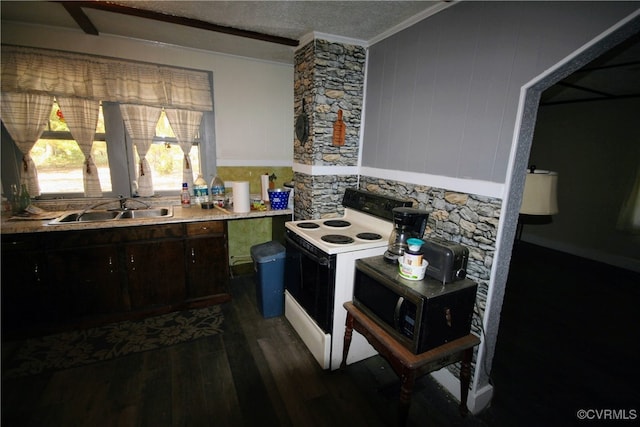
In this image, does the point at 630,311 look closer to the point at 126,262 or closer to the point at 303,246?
the point at 303,246

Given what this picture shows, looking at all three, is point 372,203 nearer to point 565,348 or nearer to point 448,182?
point 448,182

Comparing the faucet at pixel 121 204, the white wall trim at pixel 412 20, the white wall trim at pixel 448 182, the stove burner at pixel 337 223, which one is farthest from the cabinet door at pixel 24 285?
the white wall trim at pixel 412 20

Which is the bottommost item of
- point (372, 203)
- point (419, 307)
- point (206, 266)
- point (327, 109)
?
point (206, 266)

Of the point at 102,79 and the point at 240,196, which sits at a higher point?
the point at 102,79

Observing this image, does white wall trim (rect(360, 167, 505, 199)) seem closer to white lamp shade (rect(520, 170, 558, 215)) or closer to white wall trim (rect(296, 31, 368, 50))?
white lamp shade (rect(520, 170, 558, 215))

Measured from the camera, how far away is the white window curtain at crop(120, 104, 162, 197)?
2891 mm

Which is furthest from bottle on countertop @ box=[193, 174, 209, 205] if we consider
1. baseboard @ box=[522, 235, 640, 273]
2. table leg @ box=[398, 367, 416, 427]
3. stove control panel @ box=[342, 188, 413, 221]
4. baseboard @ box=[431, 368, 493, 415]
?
baseboard @ box=[522, 235, 640, 273]

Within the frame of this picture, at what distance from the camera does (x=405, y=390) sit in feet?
4.74

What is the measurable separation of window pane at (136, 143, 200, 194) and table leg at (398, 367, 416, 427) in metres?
2.95

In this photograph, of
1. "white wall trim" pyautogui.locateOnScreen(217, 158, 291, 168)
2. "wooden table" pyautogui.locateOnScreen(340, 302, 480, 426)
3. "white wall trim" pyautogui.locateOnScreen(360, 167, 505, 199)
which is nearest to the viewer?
"wooden table" pyautogui.locateOnScreen(340, 302, 480, 426)

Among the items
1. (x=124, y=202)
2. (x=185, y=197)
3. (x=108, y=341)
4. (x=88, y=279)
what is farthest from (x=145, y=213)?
(x=108, y=341)

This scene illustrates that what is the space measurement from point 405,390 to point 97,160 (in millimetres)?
3378

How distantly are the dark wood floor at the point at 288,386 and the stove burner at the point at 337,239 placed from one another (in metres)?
0.94

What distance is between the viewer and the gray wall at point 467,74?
1.33m
